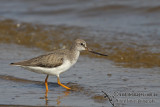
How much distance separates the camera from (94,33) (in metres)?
11.8

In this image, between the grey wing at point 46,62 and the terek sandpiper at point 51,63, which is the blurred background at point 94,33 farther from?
the grey wing at point 46,62

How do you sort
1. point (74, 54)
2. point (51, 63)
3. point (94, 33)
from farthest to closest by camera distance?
1. point (94, 33)
2. point (74, 54)
3. point (51, 63)

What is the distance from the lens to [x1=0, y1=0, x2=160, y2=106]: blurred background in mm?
8484

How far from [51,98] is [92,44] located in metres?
4.34

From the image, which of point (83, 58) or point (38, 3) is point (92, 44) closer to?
point (83, 58)

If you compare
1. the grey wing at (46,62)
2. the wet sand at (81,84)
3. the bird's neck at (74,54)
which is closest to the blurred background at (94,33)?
the wet sand at (81,84)

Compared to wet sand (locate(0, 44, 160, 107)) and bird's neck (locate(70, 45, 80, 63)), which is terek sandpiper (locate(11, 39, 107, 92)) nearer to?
bird's neck (locate(70, 45, 80, 63))

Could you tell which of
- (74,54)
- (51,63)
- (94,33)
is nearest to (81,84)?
(74,54)

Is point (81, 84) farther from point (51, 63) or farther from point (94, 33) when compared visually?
point (94, 33)

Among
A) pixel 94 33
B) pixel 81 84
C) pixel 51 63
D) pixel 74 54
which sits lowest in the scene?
pixel 81 84

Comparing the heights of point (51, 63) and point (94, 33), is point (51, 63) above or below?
below

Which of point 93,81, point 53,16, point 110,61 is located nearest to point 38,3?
point 53,16

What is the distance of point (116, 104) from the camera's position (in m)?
6.18

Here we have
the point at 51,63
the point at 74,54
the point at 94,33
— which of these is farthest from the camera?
the point at 94,33
